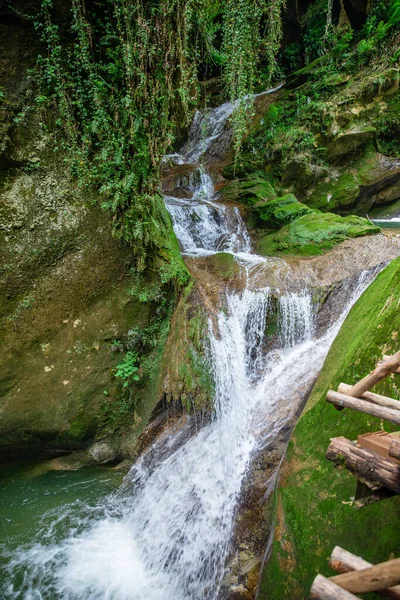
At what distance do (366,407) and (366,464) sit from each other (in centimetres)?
26

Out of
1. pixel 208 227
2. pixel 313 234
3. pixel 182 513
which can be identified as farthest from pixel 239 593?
pixel 208 227

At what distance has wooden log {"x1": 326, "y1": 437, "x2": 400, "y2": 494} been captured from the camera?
4.80ft

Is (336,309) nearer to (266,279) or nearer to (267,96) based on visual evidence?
(266,279)

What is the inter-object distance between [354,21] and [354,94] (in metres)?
4.27

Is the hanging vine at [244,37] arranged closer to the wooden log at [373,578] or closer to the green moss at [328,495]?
the green moss at [328,495]

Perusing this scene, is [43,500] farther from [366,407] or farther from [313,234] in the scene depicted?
[313,234]

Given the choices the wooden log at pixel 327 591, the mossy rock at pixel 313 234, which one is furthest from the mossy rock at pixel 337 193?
the wooden log at pixel 327 591

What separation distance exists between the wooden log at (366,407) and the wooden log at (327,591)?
692mm

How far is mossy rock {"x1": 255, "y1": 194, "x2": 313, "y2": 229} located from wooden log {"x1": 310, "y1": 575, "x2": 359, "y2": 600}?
756 centimetres

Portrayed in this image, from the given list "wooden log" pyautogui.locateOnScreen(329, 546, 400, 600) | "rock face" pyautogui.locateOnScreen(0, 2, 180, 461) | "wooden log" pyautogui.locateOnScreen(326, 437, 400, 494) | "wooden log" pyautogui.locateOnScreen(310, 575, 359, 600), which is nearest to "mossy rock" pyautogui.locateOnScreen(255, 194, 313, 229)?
"rock face" pyautogui.locateOnScreen(0, 2, 180, 461)

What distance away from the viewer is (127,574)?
342cm

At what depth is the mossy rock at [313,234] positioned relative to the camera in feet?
22.3

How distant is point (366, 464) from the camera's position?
158 cm

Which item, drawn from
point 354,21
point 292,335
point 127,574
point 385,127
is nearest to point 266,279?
point 292,335
